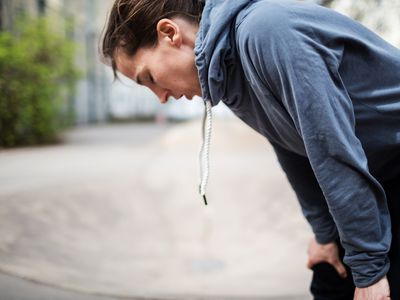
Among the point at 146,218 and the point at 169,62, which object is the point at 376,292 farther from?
the point at 146,218

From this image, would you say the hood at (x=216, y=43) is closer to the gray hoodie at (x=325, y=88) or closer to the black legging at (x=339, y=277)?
the gray hoodie at (x=325, y=88)

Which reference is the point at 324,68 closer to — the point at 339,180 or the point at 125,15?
the point at 339,180

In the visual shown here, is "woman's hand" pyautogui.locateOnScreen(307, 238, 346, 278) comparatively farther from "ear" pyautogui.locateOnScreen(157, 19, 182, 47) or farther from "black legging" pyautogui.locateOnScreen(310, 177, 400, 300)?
"ear" pyautogui.locateOnScreen(157, 19, 182, 47)

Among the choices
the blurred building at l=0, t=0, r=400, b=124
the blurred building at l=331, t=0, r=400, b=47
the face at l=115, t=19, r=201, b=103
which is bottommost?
the blurred building at l=0, t=0, r=400, b=124

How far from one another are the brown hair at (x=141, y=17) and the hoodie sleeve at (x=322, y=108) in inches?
7.6

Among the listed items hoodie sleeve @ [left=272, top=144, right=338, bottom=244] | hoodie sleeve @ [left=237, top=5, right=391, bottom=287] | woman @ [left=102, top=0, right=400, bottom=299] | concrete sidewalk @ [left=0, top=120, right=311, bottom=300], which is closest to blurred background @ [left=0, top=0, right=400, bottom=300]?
concrete sidewalk @ [left=0, top=120, right=311, bottom=300]

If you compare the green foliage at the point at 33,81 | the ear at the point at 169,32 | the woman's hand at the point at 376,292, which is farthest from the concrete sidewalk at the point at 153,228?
the green foliage at the point at 33,81

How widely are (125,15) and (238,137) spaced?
7009 millimetres

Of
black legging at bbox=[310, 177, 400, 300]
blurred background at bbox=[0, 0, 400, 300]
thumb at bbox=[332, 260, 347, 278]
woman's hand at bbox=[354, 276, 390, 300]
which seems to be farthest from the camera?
blurred background at bbox=[0, 0, 400, 300]

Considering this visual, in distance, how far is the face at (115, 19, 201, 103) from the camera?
1.02m

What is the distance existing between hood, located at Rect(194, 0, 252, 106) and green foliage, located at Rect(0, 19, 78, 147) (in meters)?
7.71

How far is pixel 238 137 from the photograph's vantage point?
7984 millimetres

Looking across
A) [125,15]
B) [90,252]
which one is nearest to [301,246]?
[90,252]

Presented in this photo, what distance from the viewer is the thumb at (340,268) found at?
130 cm
